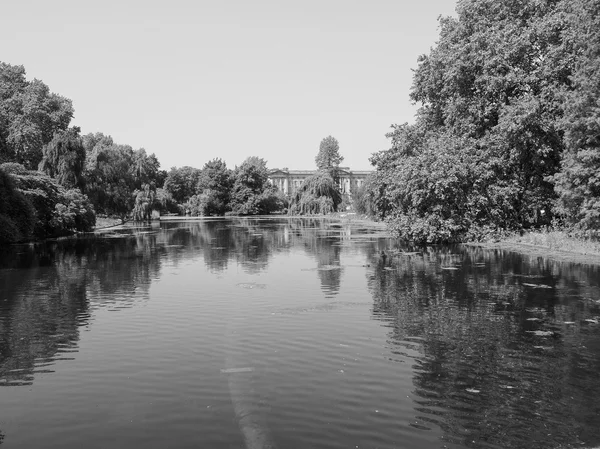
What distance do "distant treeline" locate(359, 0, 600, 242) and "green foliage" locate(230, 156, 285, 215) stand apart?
98205 mm

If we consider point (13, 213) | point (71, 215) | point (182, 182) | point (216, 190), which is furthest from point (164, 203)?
point (13, 213)

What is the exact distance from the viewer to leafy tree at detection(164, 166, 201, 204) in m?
165

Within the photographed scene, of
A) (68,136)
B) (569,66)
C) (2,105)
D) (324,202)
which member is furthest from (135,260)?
(324,202)

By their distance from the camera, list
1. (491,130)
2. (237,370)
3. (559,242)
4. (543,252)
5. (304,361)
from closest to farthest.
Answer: (237,370) < (304,361) < (543,252) < (559,242) < (491,130)

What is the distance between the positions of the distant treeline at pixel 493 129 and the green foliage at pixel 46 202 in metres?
35.2

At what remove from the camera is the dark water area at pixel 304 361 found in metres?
9.67

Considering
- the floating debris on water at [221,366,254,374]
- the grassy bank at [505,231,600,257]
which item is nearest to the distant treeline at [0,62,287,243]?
the floating debris on water at [221,366,254,374]

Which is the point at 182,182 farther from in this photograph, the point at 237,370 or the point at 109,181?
the point at 237,370

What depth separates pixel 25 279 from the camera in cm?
2767

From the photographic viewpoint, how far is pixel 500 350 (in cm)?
1434

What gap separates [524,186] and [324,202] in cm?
7875

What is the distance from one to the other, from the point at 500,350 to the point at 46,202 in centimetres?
5354

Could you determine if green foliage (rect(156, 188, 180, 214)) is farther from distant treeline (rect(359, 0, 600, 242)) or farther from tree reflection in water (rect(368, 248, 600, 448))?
tree reflection in water (rect(368, 248, 600, 448))

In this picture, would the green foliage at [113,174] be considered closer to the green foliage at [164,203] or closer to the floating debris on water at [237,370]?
the green foliage at [164,203]
